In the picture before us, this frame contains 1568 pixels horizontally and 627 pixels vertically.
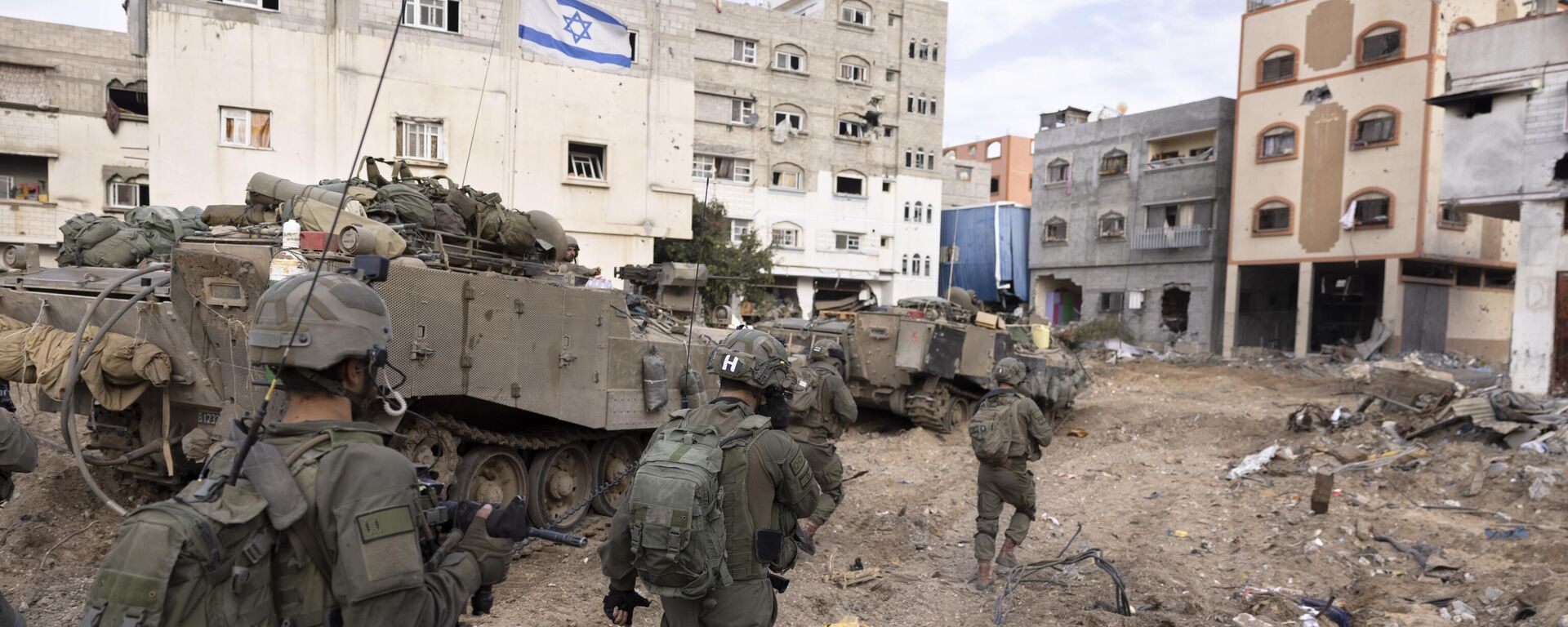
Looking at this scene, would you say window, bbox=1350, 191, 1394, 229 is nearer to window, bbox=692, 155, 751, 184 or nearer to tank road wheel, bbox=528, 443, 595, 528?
window, bbox=692, 155, 751, 184

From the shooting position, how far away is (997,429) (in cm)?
711

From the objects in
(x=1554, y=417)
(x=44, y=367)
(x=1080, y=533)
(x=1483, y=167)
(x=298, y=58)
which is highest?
(x=298, y=58)

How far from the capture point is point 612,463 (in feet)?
27.2

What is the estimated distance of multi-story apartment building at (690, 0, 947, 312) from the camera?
3406 cm

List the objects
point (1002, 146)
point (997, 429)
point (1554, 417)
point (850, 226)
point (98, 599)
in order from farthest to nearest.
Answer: point (1002, 146)
point (850, 226)
point (1554, 417)
point (997, 429)
point (98, 599)

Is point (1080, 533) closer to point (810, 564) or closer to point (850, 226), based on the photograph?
point (810, 564)

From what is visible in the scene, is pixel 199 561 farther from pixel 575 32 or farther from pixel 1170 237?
pixel 1170 237

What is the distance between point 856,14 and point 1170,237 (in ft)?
47.6

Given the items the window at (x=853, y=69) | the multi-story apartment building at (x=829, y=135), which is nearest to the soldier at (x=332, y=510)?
the multi-story apartment building at (x=829, y=135)

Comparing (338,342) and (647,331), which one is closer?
(338,342)

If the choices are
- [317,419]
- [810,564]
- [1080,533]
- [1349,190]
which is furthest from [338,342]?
[1349,190]

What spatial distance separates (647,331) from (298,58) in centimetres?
1423

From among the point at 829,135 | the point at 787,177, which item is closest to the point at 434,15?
the point at 787,177

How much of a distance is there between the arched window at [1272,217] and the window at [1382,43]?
14.1 ft
